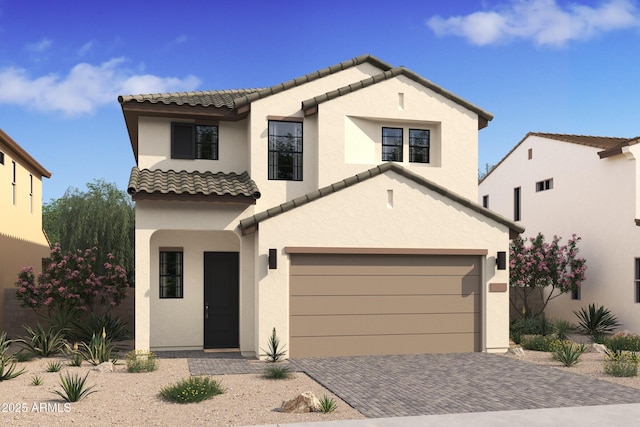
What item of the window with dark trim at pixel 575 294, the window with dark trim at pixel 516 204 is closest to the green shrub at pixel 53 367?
the window with dark trim at pixel 575 294

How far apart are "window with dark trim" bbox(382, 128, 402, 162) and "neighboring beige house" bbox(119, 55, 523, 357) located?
40 millimetres

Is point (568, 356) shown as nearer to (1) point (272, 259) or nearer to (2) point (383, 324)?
(2) point (383, 324)

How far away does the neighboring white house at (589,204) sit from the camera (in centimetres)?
2059

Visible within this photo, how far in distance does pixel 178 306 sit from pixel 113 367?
3.44m

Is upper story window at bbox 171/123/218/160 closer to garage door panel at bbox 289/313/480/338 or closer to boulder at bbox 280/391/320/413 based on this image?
garage door panel at bbox 289/313/480/338

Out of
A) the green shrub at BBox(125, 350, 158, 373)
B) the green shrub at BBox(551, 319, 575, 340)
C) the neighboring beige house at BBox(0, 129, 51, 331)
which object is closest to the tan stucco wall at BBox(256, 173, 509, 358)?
the green shrub at BBox(125, 350, 158, 373)

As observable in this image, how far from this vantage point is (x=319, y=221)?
15.3 metres

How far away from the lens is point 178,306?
17.0 meters

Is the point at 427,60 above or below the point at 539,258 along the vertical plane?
above

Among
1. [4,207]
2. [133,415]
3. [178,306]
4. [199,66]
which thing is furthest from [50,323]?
[199,66]

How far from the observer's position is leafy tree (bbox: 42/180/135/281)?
31359mm

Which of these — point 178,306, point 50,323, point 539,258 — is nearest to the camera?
point 178,306

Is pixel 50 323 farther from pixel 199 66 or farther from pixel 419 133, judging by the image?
pixel 199 66

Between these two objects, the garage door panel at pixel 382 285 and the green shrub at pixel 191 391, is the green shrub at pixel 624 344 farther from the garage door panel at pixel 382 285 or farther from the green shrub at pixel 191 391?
the green shrub at pixel 191 391
